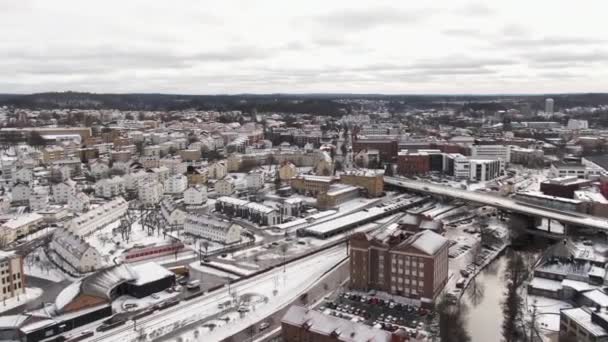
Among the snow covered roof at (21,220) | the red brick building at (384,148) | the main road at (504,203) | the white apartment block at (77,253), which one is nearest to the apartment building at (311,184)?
the main road at (504,203)

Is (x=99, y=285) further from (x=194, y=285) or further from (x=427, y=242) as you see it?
(x=427, y=242)

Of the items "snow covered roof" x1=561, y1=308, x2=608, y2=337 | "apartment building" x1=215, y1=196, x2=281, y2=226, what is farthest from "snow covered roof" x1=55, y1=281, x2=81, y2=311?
"snow covered roof" x1=561, y1=308, x2=608, y2=337

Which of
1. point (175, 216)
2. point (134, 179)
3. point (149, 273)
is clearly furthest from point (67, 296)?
point (134, 179)

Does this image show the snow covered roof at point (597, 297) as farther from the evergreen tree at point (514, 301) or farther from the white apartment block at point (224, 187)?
the white apartment block at point (224, 187)

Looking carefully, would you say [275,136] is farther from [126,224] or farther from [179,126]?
[126,224]

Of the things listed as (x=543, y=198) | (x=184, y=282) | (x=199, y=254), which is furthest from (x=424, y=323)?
(x=543, y=198)

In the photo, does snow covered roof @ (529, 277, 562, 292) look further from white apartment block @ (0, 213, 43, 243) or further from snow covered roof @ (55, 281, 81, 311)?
white apartment block @ (0, 213, 43, 243)
